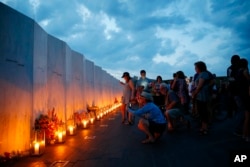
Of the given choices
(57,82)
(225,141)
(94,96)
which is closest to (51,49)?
(57,82)

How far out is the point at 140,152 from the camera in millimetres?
5652

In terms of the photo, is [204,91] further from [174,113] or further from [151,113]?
[151,113]

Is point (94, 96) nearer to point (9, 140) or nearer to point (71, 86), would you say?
point (71, 86)

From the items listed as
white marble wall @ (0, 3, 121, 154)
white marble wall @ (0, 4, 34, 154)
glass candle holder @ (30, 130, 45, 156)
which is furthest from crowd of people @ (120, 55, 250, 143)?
white marble wall @ (0, 4, 34, 154)

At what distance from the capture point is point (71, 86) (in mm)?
10766

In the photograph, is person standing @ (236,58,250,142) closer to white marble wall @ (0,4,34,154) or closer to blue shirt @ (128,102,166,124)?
blue shirt @ (128,102,166,124)

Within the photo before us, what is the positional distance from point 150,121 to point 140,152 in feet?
4.37

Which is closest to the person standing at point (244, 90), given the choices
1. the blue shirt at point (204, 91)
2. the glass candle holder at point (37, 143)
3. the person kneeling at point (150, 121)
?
the blue shirt at point (204, 91)

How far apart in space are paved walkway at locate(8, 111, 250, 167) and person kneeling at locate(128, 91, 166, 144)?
24 centimetres

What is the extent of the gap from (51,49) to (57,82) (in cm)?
104

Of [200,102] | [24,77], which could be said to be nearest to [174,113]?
[200,102]

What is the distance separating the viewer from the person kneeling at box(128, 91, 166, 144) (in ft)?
22.2

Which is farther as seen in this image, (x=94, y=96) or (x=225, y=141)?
(x=94, y=96)

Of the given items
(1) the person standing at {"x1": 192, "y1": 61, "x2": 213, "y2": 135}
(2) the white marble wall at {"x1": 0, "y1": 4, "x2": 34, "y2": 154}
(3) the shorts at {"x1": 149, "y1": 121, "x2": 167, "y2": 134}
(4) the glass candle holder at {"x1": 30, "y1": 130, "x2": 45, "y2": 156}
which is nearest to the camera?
(2) the white marble wall at {"x1": 0, "y1": 4, "x2": 34, "y2": 154}
